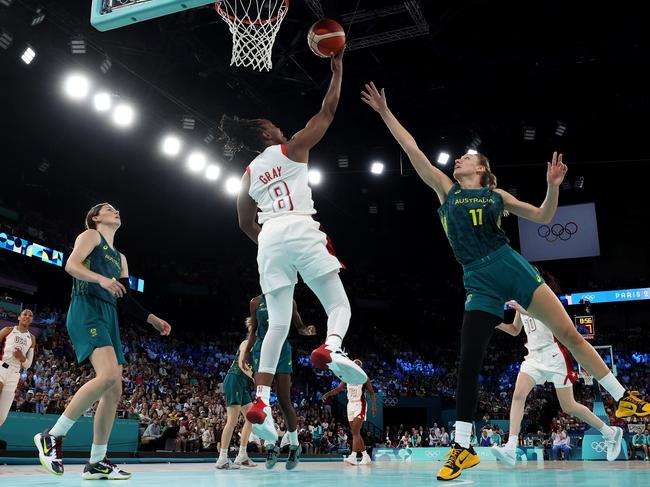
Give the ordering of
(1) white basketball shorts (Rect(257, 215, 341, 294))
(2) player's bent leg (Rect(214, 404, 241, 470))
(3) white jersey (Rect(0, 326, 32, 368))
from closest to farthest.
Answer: (1) white basketball shorts (Rect(257, 215, 341, 294)) < (2) player's bent leg (Rect(214, 404, 241, 470)) < (3) white jersey (Rect(0, 326, 32, 368))

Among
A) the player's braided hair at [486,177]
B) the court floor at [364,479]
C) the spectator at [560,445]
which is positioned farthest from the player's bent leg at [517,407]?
the spectator at [560,445]

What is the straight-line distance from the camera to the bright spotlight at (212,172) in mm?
18578

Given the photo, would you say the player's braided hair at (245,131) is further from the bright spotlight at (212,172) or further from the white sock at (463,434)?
the bright spotlight at (212,172)

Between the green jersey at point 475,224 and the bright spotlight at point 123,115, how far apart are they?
12882 mm

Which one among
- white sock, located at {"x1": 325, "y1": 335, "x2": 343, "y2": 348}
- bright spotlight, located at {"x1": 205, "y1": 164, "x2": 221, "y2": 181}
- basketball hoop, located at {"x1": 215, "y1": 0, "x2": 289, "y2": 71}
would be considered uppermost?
bright spotlight, located at {"x1": 205, "y1": 164, "x2": 221, "y2": 181}

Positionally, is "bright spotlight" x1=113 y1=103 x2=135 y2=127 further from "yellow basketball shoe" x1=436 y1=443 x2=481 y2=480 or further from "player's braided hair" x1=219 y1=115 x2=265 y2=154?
"yellow basketball shoe" x1=436 y1=443 x2=481 y2=480

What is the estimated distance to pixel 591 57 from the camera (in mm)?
15398

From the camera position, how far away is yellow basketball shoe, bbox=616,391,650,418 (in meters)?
4.36

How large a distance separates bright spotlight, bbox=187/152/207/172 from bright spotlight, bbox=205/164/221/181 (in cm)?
37

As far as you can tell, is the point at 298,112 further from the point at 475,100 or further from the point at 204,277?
the point at 204,277

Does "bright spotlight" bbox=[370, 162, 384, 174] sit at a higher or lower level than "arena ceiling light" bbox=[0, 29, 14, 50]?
higher

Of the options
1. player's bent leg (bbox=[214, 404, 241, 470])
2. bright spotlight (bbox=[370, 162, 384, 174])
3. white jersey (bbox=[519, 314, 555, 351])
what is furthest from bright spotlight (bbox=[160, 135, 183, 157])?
white jersey (bbox=[519, 314, 555, 351])

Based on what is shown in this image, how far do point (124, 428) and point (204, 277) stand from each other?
19271mm

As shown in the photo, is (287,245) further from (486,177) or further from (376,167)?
(376,167)
